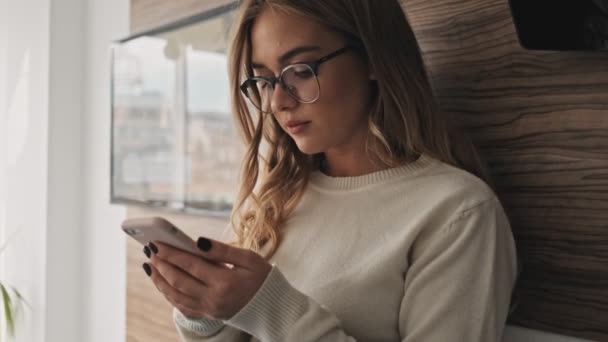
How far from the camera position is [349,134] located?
1291 mm

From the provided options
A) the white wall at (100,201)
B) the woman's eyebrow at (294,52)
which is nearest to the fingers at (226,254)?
the woman's eyebrow at (294,52)

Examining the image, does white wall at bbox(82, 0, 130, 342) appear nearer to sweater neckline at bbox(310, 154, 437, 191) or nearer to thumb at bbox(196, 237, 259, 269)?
sweater neckline at bbox(310, 154, 437, 191)

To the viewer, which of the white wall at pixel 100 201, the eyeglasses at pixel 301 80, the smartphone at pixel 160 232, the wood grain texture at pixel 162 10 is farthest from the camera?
the white wall at pixel 100 201

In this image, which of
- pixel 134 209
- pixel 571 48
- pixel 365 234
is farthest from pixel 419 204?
pixel 134 209

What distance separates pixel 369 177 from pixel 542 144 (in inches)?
12.2

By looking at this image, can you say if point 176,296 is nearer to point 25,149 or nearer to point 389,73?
point 389,73

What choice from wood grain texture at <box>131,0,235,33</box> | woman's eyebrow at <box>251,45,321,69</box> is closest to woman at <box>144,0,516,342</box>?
woman's eyebrow at <box>251,45,321,69</box>

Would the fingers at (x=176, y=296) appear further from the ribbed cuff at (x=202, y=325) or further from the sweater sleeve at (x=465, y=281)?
the sweater sleeve at (x=465, y=281)

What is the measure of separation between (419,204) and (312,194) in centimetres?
28

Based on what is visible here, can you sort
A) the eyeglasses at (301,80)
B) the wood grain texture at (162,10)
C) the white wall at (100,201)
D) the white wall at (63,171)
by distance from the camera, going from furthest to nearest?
the white wall at (63,171), the white wall at (100,201), the wood grain texture at (162,10), the eyeglasses at (301,80)

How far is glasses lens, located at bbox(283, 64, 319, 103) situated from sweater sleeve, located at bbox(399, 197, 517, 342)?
0.32m

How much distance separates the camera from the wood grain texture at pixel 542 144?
3.57ft

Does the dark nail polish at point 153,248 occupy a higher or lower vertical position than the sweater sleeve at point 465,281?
higher

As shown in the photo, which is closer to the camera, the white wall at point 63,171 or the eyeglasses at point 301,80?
the eyeglasses at point 301,80
